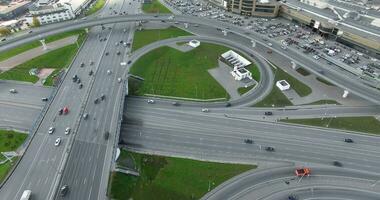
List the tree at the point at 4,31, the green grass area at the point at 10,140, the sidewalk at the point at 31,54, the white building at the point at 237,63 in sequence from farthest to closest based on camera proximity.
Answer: the tree at the point at 4,31, the sidewalk at the point at 31,54, the white building at the point at 237,63, the green grass area at the point at 10,140

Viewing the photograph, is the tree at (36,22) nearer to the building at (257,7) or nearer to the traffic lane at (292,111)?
the traffic lane at (292,111)

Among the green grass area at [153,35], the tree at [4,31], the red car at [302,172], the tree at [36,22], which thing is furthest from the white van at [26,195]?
the tree at [36,22]

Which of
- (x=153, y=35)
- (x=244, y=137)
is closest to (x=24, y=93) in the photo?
(x=153, y=35)

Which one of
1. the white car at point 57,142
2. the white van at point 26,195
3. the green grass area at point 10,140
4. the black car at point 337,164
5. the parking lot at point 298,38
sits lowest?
the white van at point 26,195

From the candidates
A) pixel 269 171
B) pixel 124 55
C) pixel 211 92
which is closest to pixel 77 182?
pixel 269 171

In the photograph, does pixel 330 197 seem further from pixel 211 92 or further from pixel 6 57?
pixel 6 57

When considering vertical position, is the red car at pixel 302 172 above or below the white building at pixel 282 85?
below

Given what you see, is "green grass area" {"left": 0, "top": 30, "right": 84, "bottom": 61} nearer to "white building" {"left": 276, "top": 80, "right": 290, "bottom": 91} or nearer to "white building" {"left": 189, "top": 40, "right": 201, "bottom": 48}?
"white building" {"left": 189, "top": 40, "right": 201, "bottom": 48}

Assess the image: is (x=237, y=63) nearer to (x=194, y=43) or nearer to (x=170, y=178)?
(x=194, y=43)
